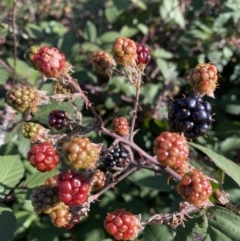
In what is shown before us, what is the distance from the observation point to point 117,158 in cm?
183

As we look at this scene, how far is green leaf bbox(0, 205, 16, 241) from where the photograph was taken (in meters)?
1.79

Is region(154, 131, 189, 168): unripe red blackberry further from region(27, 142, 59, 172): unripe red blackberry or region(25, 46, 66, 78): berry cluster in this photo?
region(25, 46, 66, 78): berry cluster

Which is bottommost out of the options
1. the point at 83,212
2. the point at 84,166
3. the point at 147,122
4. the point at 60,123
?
the point at 147,122

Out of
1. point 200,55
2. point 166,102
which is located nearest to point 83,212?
point 166,102

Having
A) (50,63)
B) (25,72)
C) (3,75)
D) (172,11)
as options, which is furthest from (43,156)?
(172,11)

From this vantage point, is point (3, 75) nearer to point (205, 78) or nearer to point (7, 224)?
point (7, 224)

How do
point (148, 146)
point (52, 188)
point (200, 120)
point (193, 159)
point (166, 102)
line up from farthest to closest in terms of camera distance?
point (166, 102) < point (148, 146) < point (193, 159) < point (200, 120) < point (52, 188)

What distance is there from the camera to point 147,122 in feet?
A: 9.23

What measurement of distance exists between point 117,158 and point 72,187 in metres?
0.47

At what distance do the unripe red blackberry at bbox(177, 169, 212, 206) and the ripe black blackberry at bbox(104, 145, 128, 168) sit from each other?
415 mm

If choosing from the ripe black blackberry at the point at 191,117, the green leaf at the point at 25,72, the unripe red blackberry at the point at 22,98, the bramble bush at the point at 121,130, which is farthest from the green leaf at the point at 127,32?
the unripe red blackberry at the point at 22,98

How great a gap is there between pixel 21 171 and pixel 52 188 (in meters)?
0.69

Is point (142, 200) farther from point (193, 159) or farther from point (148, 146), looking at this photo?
point (193, 159)

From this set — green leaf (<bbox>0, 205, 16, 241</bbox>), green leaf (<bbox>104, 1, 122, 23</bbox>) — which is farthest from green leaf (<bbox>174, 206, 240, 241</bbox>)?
green leaf (<bbox>104, 1, 122, 23</bbox>)
